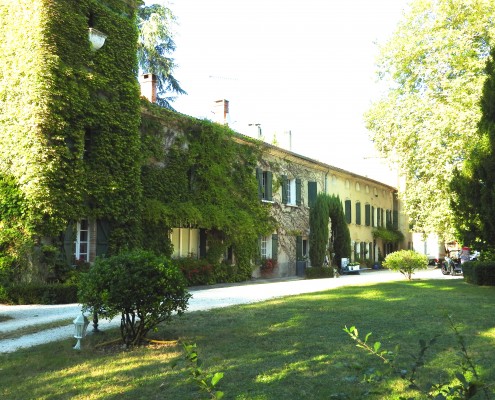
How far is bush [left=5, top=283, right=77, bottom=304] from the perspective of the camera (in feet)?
43.5

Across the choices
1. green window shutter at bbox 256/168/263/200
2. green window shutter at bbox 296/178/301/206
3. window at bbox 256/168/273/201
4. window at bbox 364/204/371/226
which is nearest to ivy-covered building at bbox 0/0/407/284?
green window shutter at bbox 256/168/263/200

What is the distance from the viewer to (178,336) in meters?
7.80

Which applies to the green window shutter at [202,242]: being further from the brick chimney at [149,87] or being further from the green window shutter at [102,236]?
the brick chimney at [149,87]

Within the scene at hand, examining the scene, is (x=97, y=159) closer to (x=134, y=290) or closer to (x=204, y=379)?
(x=134, y=290)

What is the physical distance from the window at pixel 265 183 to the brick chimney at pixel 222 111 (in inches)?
132

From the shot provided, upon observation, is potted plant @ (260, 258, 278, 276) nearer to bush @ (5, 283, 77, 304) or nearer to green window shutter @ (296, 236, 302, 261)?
green window shutter @ (296, 236, 302, 261)

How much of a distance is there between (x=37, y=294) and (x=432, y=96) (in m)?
18.1

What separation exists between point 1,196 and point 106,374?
10.7 metres

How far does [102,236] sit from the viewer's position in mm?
16391

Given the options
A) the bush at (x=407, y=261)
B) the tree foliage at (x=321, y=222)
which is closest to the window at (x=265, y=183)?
the tree foliage at (x=321, y=222)

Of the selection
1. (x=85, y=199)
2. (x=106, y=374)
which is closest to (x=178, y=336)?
(x=106, y=374)

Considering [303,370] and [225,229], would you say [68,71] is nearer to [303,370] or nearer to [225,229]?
[225,229]

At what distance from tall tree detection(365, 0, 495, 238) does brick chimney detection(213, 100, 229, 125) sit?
306 inches

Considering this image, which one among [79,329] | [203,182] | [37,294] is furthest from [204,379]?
[203,182]
